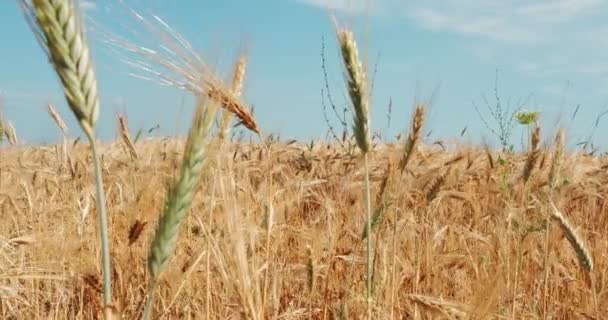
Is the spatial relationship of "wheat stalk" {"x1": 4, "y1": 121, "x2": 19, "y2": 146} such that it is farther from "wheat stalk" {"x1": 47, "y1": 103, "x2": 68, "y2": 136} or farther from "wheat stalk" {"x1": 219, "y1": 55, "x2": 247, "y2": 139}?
"wheat stalk" {"x1": 219, "y1": 55, "x2": 247, "y2": 139}

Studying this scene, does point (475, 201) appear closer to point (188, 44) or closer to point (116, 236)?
point (116, 236)

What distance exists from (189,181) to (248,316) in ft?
0.92

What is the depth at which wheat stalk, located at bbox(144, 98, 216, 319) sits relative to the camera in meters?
1.06

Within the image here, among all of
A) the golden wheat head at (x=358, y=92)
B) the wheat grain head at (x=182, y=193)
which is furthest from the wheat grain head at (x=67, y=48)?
the golden wheat head at (x=358, y=92)

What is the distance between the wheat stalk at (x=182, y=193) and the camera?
41.6 inches

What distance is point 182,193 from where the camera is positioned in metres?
1.13

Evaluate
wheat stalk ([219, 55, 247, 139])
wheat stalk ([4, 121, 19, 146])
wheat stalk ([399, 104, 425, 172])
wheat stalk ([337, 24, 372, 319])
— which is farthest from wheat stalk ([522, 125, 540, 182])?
wheat stalk ([4, 121, 19, 146])

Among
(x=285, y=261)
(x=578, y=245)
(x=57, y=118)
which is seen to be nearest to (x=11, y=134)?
(x=57, y=118)

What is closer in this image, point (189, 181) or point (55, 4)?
point (55, 4)

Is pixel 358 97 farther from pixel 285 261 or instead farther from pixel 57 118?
pixel 57 118

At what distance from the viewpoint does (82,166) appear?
160 inches

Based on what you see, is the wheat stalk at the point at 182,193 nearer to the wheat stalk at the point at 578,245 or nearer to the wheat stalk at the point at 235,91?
the wheat stalk at the point at 235,91

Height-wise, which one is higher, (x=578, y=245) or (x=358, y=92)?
(x=358, y=92)

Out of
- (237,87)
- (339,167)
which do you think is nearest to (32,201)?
(237,87)
